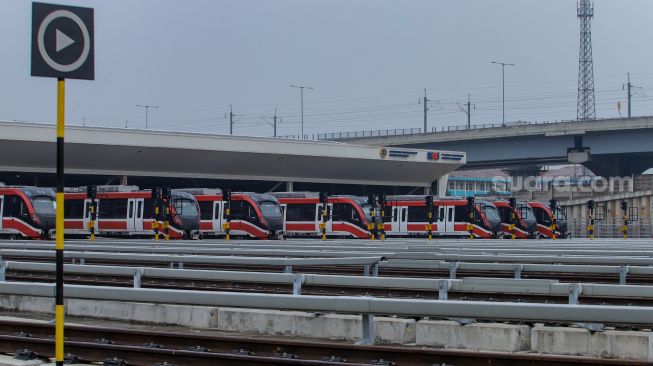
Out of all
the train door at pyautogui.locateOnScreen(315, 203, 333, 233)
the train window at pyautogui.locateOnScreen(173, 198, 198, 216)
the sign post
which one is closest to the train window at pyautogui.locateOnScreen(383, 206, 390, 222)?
the train door at pyautogui.locateOnScreen(315, 203, 333, 233)

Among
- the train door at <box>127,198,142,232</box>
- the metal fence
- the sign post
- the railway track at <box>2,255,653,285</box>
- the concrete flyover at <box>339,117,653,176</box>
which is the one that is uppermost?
the concrete flyover at <box>339,117,653,176</box>

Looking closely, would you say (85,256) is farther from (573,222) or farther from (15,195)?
(573,222)

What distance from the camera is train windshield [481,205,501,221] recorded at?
52125mm

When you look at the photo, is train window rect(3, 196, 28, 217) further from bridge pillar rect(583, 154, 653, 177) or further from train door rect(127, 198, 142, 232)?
bridge pillar rect(583, 154, 653, 177)

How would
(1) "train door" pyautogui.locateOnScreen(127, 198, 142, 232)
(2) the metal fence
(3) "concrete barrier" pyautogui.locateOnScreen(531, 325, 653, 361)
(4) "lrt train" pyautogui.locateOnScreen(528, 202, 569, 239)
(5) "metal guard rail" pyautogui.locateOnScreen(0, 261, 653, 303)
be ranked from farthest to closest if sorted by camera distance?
1. (2) the metal fence
2. (4) "lrt train" pyautogui.locateOnScreen(528, 202, 569, 239)
3. (1) "train door" pyautogui.locateOnScreen(127, 198, 142, 232)
4. (5) "metal guard rail" pyautogui.locateOnScreen(0, 261, 653, 303)
5. (3) "concrete barrier" pyautogui.locateOnScreen(531, 325, 653, 361)

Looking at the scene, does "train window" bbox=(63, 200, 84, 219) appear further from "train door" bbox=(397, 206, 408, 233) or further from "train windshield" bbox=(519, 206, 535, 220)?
"train windshield" bbox=(519, 206, 535, 220)

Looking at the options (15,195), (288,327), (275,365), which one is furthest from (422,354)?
(15,195)

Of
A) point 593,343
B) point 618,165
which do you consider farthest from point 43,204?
point 618,165

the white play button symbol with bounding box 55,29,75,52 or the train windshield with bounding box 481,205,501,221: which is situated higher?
the white play button symbol with bounding box 55,29,75,52

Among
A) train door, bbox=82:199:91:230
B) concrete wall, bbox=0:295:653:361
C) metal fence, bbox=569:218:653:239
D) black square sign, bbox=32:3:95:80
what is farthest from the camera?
metal fence, bbox=569:218:653:239

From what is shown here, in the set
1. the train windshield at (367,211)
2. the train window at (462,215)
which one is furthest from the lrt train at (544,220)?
the train windshield at (367,211)

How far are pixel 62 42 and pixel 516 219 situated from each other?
1908 inches

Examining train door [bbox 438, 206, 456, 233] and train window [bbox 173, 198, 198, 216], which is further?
train door [bbox 438, 206, 456, 233]

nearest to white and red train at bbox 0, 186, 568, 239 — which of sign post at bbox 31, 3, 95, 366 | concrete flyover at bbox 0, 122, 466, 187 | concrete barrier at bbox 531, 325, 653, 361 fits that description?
concrete flyover at bbox 0, 122, 466, 187
